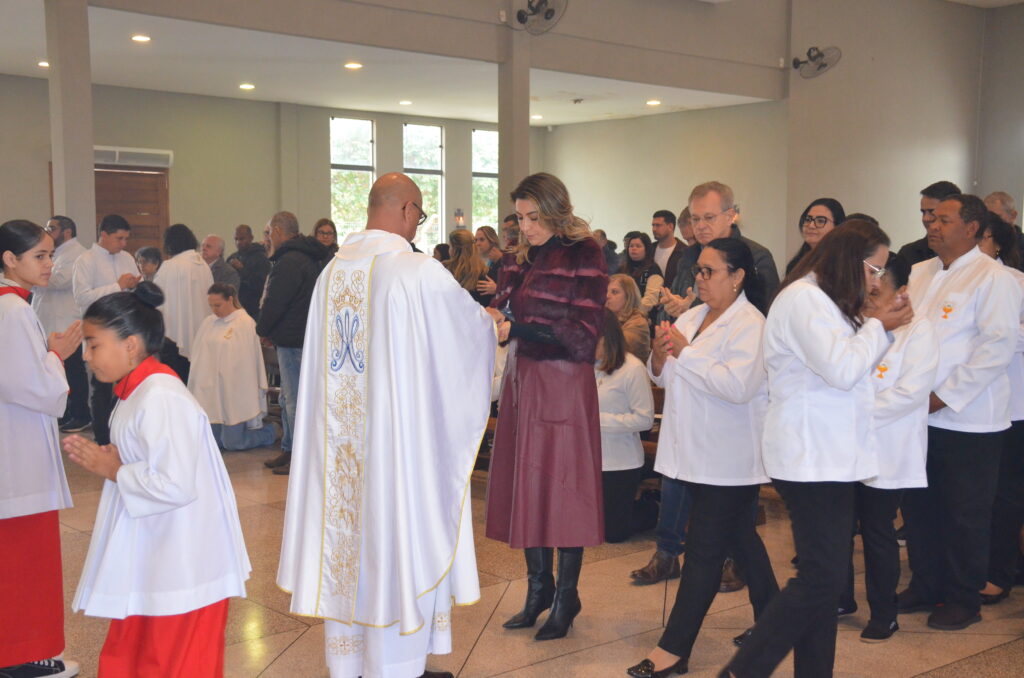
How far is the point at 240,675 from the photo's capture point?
3463 mm

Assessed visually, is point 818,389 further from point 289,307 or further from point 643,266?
point 643,266

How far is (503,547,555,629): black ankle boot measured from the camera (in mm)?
3865

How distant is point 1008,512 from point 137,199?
42.0 feet

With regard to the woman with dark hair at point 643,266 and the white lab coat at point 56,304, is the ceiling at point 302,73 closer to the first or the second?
the white lab coat at point 56,304

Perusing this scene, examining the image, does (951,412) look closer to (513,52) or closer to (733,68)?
(513,52)

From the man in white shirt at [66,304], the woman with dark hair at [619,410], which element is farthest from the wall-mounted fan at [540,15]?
the woman with dark hair at [619,410]

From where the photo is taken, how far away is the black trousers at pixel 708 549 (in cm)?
329

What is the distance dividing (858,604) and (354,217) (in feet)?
43.2

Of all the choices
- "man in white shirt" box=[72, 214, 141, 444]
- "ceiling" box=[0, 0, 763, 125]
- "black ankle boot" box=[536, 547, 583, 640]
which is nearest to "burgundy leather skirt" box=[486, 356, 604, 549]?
"black ankle boot" box=[536, 547, 583, 640]

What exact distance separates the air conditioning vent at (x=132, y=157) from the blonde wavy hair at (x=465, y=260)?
8.22 m

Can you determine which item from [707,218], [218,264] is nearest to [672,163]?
[218,264]

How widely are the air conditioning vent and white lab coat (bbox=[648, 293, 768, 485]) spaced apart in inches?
480

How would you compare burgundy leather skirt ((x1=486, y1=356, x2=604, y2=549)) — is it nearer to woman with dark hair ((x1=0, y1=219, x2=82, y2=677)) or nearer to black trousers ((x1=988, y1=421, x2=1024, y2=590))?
woman with dark hair ((x1=0, y1=219, x2=82, y2=677))

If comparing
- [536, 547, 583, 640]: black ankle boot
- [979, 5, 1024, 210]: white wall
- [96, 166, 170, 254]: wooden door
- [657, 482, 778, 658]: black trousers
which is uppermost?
[979, 5, 1024, 210]: white wall
